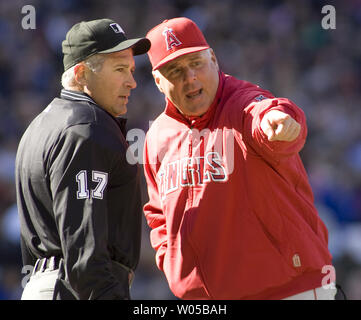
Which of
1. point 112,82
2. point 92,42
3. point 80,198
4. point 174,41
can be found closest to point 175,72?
point 174,41

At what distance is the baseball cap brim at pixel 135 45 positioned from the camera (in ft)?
10.3

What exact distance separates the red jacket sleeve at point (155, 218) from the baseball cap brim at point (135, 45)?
460 mm

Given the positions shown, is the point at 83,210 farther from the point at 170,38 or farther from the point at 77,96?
the point at 170,38

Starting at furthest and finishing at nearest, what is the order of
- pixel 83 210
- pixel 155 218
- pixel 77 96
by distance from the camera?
pixel 155 218 < pixel 77 96 < pixel 83 210

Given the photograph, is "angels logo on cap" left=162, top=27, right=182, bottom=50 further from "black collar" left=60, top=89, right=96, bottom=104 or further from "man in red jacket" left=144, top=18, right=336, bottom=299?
"black collar" left=60, top=89, right=96, bottom=104

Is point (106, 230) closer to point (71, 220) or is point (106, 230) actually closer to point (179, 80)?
point (71, 220)

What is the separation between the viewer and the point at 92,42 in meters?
3.14

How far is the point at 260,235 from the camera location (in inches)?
116

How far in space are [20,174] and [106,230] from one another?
56 cm

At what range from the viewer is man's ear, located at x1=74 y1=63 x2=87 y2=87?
10.4 feet

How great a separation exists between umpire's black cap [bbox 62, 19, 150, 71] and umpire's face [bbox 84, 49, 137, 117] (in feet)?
0.18

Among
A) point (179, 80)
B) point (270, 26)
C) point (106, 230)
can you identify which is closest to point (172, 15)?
point (270, 26)

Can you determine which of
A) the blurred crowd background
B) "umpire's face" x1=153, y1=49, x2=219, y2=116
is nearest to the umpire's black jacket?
"umpire's face" x1=153, y1=49, x2=219, y2=116

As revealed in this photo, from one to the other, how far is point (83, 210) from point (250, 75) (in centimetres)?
651
